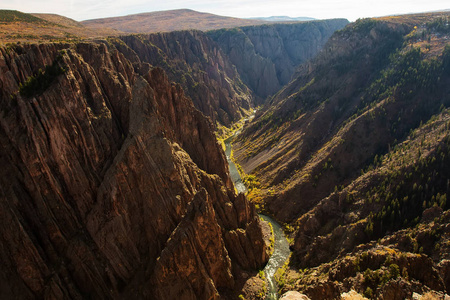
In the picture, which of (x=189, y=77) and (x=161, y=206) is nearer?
(x=161, y=206)

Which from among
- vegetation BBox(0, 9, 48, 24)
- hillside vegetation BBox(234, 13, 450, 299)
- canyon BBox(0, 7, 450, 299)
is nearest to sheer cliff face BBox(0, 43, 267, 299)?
canyon BBox(0, 7, 450, 299)

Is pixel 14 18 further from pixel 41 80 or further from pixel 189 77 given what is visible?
pixel 189 77

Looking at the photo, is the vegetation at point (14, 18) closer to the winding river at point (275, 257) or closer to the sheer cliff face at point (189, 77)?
the sheer cliff face at point (189, 77)

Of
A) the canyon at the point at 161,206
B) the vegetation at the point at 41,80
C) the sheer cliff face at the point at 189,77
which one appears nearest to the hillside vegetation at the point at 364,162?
the canyon at the point at 161,206

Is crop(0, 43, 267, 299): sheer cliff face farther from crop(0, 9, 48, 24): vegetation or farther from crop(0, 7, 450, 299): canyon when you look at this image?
crop(0, 9, 48, 24): vegetation

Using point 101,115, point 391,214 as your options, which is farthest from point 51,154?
point 391,214

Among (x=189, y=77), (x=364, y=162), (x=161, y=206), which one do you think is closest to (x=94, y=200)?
(x=161, y=206)
